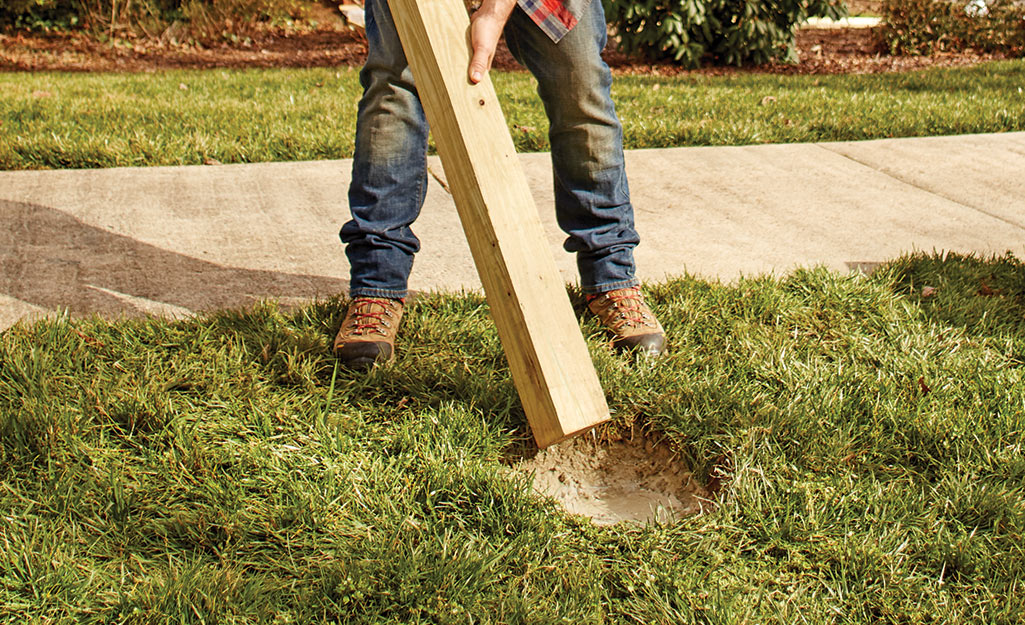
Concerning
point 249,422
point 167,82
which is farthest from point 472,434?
point 167,82

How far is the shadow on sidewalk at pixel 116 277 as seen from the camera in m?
2.63

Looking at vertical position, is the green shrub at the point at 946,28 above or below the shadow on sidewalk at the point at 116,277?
above

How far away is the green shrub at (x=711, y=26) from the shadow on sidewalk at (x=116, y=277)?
230 inches

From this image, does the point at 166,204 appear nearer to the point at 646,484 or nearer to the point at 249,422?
the point at 249,422

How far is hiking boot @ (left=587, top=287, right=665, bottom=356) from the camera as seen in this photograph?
2.37 m

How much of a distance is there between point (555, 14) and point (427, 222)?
4.40 feet

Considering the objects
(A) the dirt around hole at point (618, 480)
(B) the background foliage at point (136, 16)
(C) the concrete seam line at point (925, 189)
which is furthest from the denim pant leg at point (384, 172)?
(B) the background foliage at point (136, 16)

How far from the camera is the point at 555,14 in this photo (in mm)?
2215

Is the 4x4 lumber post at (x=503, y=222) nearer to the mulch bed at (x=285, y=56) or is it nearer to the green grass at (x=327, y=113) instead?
the green grass at (x=327, y=113)

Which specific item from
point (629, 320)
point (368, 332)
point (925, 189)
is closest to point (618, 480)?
point (629, 320)

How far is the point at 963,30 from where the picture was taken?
10289 millimetres

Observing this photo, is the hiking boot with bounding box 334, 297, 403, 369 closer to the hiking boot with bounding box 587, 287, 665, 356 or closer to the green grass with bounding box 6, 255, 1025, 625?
the green grass with bounding box 6, 255, 1025, 625

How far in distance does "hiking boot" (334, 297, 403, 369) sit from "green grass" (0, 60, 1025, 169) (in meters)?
2.18

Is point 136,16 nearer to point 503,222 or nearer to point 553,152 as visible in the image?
point 553,152
